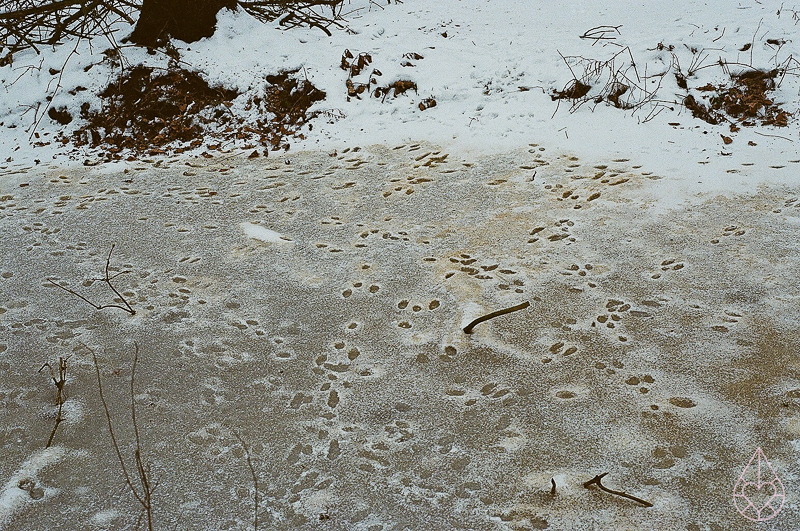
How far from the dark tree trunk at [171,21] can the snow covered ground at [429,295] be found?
0.21 metres

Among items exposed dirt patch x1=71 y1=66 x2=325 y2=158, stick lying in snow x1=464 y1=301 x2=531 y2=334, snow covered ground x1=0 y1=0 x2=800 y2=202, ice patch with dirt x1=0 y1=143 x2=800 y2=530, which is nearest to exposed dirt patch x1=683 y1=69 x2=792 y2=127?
snow covered ground x1=0 y1=0 x2=800 y2=202

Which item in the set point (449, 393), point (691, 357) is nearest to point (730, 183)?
point (691, 357)

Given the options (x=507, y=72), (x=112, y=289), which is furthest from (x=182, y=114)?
(x=507, y=72)

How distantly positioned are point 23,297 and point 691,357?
3.28m

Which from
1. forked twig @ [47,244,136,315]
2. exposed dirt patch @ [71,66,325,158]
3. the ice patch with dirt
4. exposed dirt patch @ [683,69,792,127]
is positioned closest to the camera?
the ice patch with dirt

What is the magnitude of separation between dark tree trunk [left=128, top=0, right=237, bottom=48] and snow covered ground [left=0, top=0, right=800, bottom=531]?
0.68 feet

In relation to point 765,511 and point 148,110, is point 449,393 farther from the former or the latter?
point 148,110

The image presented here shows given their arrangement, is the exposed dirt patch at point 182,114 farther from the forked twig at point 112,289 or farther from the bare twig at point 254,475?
the bare twig at point 254,475

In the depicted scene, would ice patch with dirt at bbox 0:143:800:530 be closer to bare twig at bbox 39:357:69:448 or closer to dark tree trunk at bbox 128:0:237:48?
bare twig at bbox 39:357:69:448

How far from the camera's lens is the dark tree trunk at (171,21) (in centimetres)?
601

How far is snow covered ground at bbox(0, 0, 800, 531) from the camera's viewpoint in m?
2.26

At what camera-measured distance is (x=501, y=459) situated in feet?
7.68

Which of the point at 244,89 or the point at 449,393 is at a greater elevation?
the point at 244,89

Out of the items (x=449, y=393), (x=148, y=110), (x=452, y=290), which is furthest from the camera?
(x=148, y=110)
